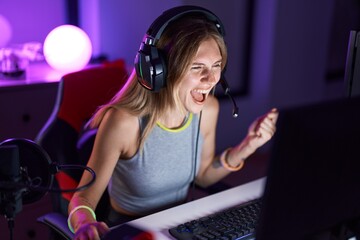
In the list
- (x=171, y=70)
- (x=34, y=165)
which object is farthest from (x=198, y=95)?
(x=34, y=165)

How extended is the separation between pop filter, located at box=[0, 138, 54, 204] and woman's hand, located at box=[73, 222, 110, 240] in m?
0.20

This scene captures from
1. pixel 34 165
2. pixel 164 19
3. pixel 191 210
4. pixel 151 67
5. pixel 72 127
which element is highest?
pixel 164 19

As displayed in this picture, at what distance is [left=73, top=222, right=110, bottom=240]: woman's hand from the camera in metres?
0.97

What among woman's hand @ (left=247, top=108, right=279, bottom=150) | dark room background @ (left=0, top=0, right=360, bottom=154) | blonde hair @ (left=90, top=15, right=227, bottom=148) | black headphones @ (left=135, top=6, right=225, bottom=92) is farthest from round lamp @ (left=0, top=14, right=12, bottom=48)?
woman's hand @ (left=247, top=108, right=279, bottom=150)

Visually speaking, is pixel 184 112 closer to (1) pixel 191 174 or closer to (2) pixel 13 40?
(1) pixel 191 174

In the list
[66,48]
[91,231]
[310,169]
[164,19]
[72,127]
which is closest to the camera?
[310,169]

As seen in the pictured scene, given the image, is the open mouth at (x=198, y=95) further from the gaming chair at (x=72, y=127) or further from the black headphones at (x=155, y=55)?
the gaming chair at (x=72, y=127)

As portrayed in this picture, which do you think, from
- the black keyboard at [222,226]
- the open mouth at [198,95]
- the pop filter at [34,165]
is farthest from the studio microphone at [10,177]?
the open mouth at [198,95]

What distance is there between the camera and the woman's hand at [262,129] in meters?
1.24

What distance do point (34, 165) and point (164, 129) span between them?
0.58 metres

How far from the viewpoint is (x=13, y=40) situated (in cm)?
250

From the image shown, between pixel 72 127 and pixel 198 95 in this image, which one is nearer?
pixel 198 95

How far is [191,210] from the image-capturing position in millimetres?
1156

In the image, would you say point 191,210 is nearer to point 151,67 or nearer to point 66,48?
point 151,67
